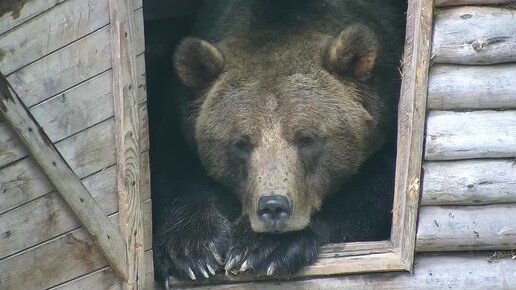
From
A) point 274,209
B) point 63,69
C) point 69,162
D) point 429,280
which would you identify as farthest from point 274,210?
point 63,69

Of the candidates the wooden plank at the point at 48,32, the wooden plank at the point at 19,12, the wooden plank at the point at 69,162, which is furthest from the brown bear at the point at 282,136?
the wooden plank at the point at 19,12

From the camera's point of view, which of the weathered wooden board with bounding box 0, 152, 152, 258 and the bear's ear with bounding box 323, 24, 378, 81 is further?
the bear's ear with bounding box 323, 24, 378, 81

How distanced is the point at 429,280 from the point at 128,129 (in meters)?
1.84

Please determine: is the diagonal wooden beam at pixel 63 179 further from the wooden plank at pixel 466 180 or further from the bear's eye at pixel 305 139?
the wooden plank at pixel 466 180

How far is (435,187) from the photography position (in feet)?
17.6

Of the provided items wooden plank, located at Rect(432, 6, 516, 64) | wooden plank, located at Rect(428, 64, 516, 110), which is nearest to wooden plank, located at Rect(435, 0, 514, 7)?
wooden plank, located at Rect(432, 6, 516, 64)

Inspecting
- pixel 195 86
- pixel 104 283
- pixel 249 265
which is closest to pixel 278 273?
pixel 249 265

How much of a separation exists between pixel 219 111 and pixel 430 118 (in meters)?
1.33

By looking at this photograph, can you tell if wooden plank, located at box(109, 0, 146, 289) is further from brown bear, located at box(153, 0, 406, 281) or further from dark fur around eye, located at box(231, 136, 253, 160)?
dark fur around eye, located at box(231, 136, 253, 160)

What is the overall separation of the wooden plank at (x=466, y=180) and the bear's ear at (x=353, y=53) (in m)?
0.86

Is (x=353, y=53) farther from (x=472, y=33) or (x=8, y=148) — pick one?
(x=8, y=148)

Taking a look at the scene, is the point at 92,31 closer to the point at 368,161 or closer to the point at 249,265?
the point at 249,265

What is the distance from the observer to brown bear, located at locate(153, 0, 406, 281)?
5488 mm

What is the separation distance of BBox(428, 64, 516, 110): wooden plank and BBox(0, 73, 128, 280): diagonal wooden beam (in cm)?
180
